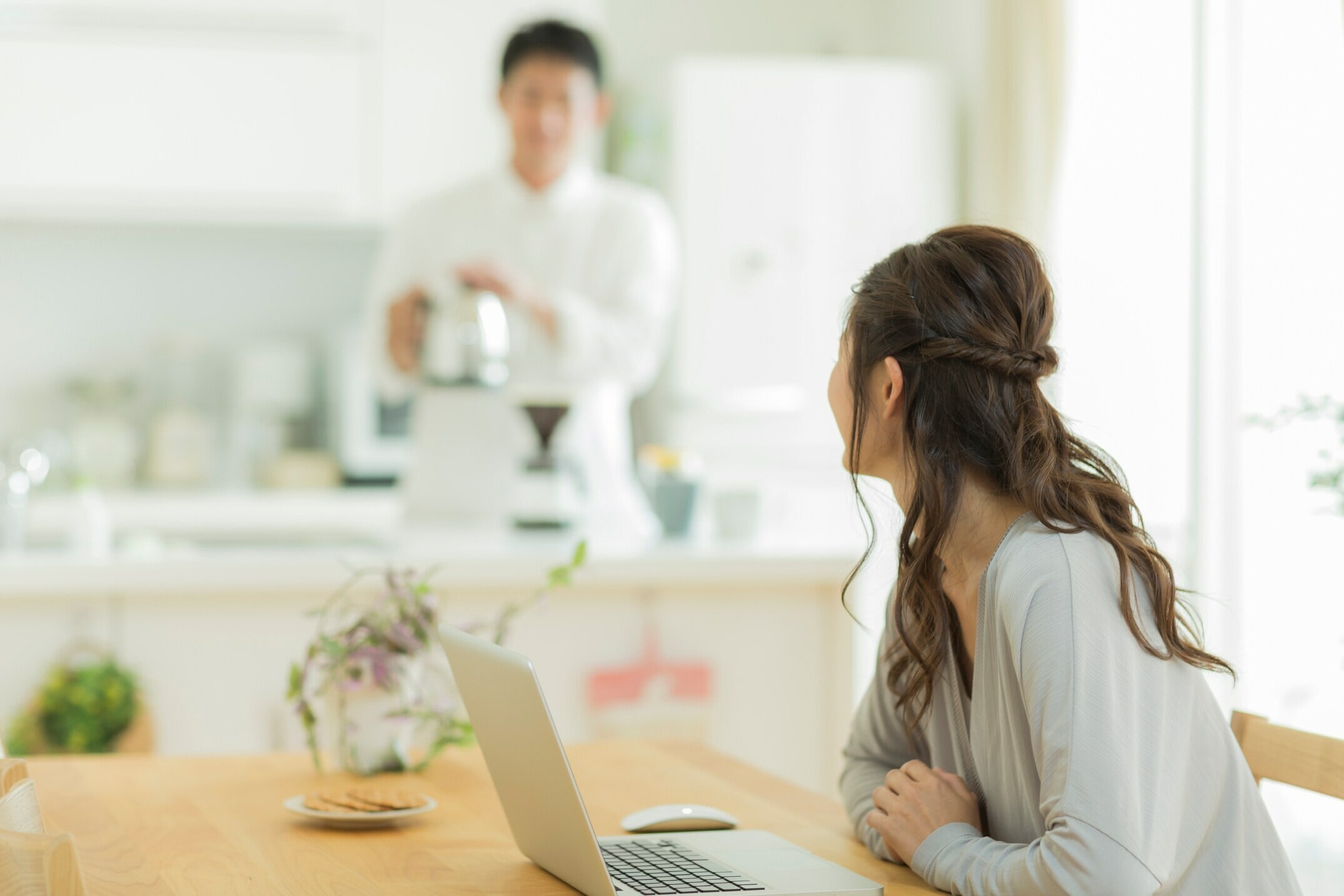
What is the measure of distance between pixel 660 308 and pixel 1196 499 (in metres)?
1.20

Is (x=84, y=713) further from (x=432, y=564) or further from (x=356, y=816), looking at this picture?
(x=356, y=816)

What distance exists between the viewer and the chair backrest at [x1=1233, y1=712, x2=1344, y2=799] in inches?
42.1

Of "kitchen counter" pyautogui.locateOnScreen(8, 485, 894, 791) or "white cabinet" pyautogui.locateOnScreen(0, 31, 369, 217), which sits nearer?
"kitchen counter" pyautogui.locateOnScreen(8, 485, 894, 791)

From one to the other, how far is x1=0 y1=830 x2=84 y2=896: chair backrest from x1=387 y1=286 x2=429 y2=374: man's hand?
7.25 ft

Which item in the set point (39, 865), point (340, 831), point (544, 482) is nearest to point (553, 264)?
point (544, 482)

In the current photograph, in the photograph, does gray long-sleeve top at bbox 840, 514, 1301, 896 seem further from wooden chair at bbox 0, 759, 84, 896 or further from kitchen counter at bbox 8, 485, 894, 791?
kitchen counter at bbox 8, 485, 894, 791

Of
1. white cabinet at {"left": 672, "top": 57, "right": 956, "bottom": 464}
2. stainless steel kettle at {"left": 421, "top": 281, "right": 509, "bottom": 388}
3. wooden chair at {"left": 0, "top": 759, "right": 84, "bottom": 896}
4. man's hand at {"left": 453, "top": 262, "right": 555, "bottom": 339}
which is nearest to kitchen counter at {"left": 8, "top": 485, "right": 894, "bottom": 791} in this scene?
stainless steel kettle at {"left": 421, "top": 281, "right": 509, "bottom": 388}

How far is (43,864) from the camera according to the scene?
2.20 feet

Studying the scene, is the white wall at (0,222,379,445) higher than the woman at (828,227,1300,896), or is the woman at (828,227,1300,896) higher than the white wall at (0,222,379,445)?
the white wall at (0,222,379,445)

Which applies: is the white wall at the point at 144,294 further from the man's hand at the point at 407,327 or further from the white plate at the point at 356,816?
the white plate at the point at 356,816

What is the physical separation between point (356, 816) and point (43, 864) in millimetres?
456

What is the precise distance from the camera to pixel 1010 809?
1020 millimetres

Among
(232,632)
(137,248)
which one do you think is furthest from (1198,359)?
(137,248)

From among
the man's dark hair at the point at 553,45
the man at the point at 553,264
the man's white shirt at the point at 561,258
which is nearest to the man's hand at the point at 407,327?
the man at the point at 553,264
